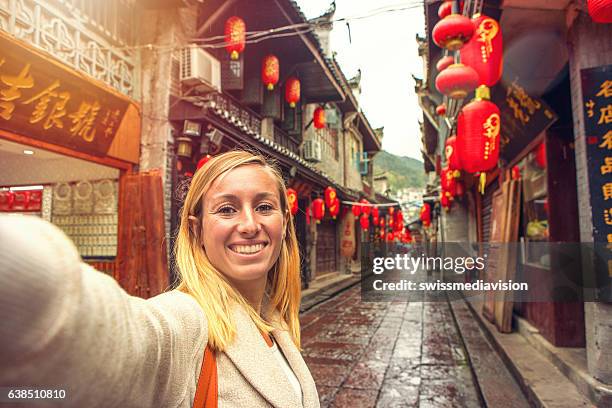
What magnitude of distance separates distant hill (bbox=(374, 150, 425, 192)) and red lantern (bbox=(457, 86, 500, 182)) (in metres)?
109

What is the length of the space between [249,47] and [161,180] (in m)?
6.01

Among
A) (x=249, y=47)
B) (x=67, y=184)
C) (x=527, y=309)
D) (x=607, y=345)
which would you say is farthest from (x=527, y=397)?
(x=249, y=47)

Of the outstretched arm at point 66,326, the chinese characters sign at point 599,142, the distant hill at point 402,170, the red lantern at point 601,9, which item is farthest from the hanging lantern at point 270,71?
the distant hill at point 402,170

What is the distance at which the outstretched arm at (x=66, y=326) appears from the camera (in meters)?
0.51

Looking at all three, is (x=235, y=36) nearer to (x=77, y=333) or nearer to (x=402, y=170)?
(x=77, y=333)

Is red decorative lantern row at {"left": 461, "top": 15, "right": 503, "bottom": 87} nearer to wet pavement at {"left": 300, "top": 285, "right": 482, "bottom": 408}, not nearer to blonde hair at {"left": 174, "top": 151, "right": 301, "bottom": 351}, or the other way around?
wet pavement at {"left": 300, "top": 285, "right": 482, "bottom": 408}

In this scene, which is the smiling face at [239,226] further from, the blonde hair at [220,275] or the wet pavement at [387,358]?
the wet pavement at [387,358]

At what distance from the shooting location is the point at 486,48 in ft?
16.4

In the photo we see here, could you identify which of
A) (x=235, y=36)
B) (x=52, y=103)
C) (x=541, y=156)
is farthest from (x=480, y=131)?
(x=52, y=103)

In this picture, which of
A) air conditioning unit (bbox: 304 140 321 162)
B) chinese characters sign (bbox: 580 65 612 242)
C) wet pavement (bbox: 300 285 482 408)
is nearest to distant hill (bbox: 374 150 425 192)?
air conditioning unit (bbox: 304 140 321 162)

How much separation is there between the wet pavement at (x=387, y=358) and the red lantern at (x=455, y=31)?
4.30 metres

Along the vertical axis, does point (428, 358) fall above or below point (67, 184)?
below

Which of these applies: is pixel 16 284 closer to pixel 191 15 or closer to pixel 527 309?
pixel 527 309

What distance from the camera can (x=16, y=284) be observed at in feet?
1.64
